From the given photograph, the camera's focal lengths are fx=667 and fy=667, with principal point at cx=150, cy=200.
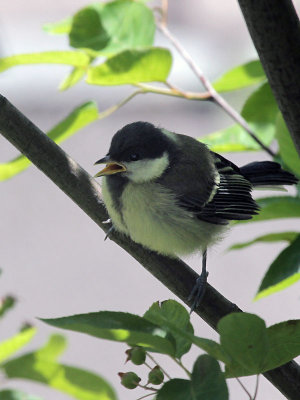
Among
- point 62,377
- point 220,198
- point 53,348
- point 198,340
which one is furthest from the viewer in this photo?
point 220,198

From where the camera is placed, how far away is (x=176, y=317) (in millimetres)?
1042

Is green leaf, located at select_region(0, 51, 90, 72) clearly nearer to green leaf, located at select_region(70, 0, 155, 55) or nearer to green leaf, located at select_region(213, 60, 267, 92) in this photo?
green leaf, located at select_region(70, 0, 155, 55)

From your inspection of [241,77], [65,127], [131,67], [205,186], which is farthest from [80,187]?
[205,186]

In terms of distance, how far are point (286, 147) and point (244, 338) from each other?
72 centimetres

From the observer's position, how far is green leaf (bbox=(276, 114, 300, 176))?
1499 millimetres

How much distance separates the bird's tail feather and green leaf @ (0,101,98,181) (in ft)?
2.39

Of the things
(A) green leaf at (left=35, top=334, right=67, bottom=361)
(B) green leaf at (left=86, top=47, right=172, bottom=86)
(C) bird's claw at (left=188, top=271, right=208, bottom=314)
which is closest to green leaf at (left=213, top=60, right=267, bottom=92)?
(B) green leaf at (left=86, top=47, right=172, bottom=86)

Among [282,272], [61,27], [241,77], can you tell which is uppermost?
[61,27]

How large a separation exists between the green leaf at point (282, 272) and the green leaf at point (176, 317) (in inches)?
14.7

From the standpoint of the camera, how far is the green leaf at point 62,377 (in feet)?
4.50

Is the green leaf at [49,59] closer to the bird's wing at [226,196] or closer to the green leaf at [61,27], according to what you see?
the green leaf at [61,27]

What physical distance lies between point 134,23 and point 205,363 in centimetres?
98

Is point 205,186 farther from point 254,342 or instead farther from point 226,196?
point 254,342

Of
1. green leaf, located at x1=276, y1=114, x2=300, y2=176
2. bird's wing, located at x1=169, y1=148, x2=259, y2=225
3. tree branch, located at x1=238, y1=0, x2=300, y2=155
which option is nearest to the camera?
tree branch, located at x1=238, y1=0, x2=300, y2=155
